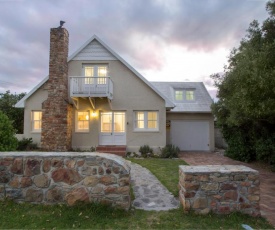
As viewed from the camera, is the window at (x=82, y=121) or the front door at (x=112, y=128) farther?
the window at (x=82, y=121)

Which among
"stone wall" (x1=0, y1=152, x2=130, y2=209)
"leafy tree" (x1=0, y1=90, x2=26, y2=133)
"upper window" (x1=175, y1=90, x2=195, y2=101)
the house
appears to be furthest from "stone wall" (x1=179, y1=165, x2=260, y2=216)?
"leafy tree" (x1=0, y1=90, x2=26, y2=133)

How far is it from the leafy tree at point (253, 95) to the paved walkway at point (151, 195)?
12.0 feet

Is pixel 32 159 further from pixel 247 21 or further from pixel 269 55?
pixel 247 21

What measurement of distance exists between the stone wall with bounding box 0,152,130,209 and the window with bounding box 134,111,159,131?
29.6 ft

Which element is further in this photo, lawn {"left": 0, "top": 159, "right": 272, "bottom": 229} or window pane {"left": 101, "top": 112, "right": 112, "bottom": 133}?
window pane {"left": 101, "top": 112, "right": 112, "bottom": 133}

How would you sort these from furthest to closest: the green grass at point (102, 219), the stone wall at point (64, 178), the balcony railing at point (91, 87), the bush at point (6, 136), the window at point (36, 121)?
the window at point (36, 121)
the balcony railing at point (91, 87)
the bush at point (6, 136)
the stone wall at point (64, 178)
the green grass at point (102, 219)

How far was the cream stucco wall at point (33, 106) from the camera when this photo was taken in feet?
43.0

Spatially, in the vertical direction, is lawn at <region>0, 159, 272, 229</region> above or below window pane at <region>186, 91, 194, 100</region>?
below

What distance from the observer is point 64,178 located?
4.17 m

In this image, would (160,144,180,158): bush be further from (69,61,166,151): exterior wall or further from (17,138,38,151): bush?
(17,138,38,151): bush

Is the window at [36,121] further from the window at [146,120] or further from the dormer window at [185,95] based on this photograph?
the dormer window at [185,95]

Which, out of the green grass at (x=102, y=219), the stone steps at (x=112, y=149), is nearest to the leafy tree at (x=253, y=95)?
the green grass at (x=102, y=219)

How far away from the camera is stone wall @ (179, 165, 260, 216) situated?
13.0ft

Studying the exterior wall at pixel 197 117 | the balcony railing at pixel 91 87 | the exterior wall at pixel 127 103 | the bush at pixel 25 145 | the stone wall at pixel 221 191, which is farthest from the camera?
the exterior wall at pixel 197 117
